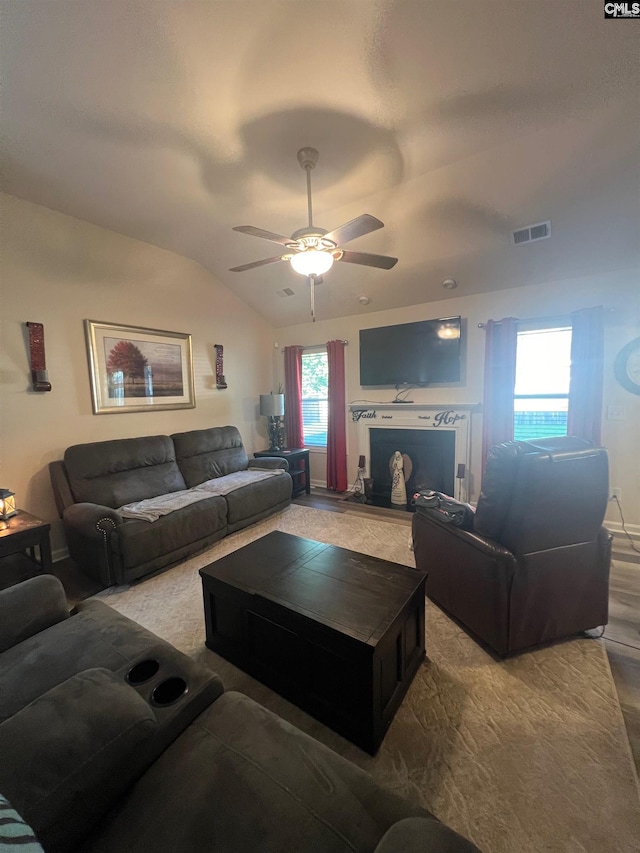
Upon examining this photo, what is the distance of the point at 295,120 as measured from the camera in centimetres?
212

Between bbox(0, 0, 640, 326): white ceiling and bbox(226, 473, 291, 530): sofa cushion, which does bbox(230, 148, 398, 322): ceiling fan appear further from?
bbox(226, 473, 291, 530): sofa cushion

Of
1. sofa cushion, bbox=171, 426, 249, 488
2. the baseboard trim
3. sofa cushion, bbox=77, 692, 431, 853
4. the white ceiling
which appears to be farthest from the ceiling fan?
the baseboard trim

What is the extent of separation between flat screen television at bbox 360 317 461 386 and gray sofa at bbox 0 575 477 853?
3767mm

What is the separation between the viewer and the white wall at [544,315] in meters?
3.18

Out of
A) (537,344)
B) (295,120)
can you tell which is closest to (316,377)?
(537,344)

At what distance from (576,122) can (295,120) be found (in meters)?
1.76

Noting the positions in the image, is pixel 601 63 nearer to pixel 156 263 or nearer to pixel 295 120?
pixel 295 120

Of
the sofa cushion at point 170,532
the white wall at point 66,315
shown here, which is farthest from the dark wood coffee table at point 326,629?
the white wall at point 66,315

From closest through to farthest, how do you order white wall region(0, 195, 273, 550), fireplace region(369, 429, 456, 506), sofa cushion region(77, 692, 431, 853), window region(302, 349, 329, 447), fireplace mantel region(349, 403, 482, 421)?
1. sofa cushion region(77, 692, 431, 853)
2. white wall region(0, 195, 273, 550)
3. fireplace mantel region(349, 403, 482, 421)
4. fireplace region(369, 429, 456, 506)
5. window region(302, 349, 329, 447)

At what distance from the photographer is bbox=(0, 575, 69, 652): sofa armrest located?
4.40ft

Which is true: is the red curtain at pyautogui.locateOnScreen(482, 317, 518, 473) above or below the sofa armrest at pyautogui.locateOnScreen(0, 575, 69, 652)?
above

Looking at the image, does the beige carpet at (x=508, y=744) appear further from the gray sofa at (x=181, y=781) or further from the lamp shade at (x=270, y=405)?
the lamp shade at (x=270, y=405)

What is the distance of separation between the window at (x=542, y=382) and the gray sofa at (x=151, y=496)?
2.83 m

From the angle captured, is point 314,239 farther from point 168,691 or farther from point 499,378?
point 499,378
